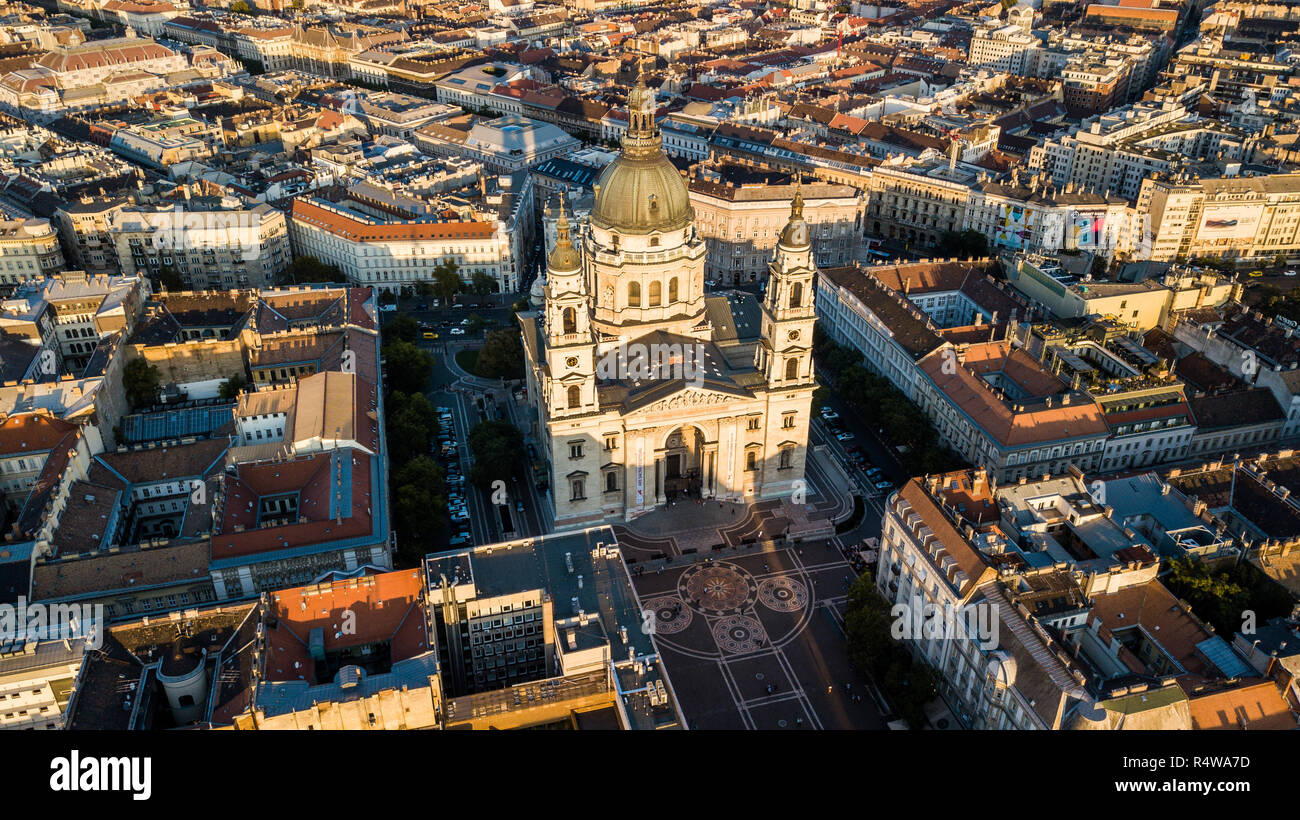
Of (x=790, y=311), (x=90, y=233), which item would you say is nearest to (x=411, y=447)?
(x=790, y=311)

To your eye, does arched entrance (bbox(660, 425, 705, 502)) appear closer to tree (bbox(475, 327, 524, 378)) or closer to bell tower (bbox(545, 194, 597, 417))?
bell tower (bbox(545, 194, 597, 417))

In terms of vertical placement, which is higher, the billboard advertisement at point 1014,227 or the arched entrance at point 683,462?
the billboard advertisement at point 1014,227

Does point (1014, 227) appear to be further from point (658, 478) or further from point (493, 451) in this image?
point (493, 451)

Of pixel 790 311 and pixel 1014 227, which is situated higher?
pixel 790 311

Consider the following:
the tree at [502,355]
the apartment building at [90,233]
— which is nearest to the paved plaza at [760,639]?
the tree at [502,355]

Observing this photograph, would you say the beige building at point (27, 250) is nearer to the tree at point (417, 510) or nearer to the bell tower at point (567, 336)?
the tree at point (417, 510)
